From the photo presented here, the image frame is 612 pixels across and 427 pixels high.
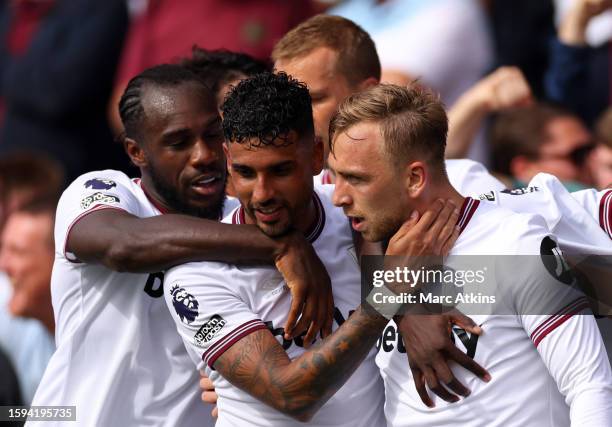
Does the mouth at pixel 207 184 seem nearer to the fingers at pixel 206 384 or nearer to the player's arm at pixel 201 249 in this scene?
the player's arm at pixel 201 249

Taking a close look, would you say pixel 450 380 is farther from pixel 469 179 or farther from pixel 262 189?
pixel 469 179

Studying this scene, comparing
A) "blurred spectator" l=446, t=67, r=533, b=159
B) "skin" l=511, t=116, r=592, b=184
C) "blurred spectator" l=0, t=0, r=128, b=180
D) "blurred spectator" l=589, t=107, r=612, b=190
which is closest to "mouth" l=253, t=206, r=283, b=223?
"blurred spectator" l=446, t=67, r=533, b=159

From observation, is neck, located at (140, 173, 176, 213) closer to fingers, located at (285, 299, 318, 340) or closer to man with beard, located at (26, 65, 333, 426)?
man with beard, located at (26, 65, 333, 426)

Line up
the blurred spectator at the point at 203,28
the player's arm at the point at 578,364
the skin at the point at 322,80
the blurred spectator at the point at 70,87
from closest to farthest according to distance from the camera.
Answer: the player's arm at the point at 578,364, the skin at the point at 322,80, the blurred spectator at the point at 203,28, the blurred spectator at the point at 70,87

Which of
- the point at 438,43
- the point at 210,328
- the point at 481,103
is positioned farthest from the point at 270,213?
the point at 438,43

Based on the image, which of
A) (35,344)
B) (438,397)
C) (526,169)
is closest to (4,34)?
(35,344)

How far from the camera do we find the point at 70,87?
29.5 ft

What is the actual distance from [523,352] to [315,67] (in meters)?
1.84

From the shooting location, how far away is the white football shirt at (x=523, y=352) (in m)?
4.21

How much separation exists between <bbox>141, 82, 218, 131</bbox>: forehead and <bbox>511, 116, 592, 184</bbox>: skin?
2743 mm

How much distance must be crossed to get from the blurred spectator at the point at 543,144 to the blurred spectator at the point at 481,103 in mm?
212

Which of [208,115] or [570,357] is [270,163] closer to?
[208,115]

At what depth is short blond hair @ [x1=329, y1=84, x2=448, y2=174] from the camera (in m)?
4.52

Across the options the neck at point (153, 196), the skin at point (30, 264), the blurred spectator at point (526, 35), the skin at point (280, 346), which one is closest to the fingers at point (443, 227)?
the skin at point (280, 346)
